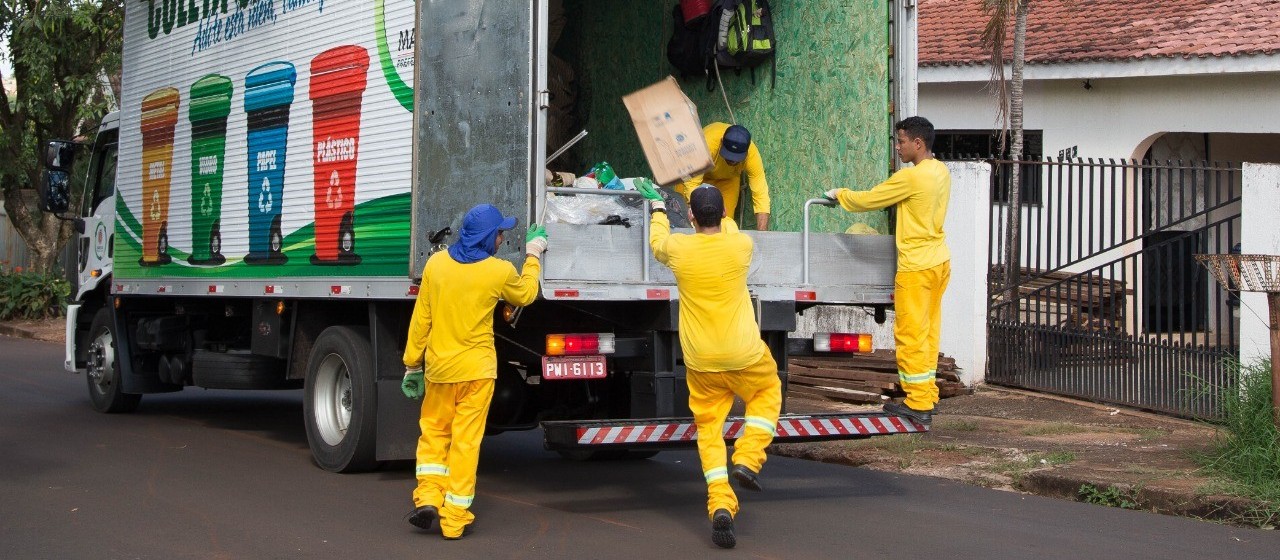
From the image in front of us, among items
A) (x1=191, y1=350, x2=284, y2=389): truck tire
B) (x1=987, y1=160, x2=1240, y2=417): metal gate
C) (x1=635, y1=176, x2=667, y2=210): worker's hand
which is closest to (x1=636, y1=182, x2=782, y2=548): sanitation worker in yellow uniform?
(x1=635, y1=176, x2=667, y2=210): worker's hand

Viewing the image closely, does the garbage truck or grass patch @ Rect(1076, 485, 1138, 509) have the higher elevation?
the garbage truck

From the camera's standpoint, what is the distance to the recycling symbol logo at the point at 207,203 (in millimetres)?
9953

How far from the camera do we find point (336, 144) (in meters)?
8.44

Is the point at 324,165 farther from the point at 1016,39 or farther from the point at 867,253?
the point at 1016,39

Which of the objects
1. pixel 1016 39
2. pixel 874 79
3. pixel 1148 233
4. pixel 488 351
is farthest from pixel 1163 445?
pixel 1016 39

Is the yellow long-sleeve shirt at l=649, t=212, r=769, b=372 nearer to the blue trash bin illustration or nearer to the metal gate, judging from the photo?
the blue trash bin illustration

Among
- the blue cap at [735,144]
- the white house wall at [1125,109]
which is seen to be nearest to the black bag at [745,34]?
the blue cap at [735,144]

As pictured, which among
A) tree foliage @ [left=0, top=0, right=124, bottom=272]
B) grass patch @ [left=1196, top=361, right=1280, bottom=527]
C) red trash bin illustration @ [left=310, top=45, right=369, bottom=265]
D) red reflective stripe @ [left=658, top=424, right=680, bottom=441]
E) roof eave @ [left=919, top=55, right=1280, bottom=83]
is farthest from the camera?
tree foliage @ [left=0, top=0, right=124, bottom=272]

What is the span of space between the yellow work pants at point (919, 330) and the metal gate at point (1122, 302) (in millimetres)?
2678

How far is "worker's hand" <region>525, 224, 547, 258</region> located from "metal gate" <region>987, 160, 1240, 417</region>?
16.3 feet

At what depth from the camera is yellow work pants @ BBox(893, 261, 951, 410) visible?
24.7 ft

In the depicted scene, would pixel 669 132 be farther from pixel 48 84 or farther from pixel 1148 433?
pixel 48 84

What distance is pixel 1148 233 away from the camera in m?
11.0

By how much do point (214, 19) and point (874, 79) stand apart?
4.87 m
